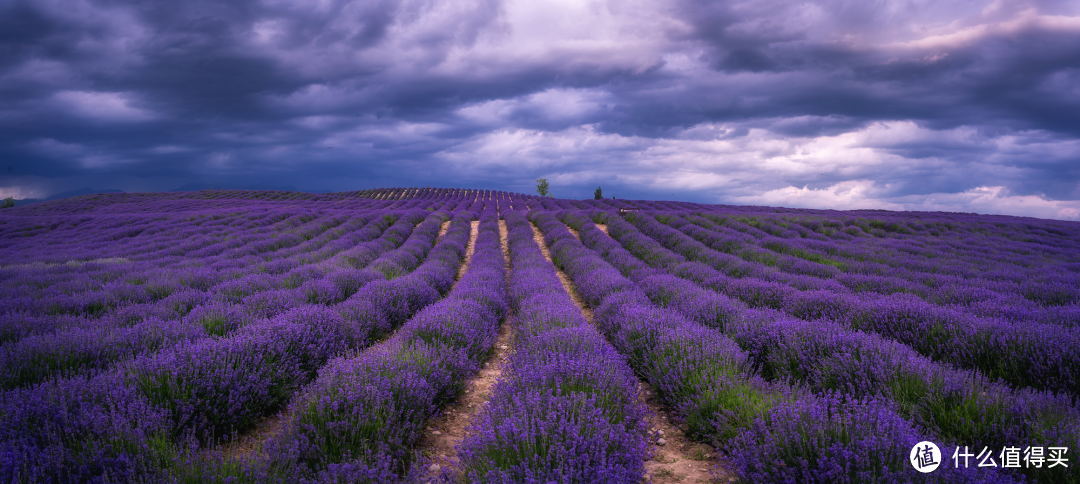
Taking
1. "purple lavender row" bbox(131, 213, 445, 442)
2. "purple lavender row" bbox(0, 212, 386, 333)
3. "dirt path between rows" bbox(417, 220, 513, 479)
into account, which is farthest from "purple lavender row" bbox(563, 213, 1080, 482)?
"purple lavender row" bbox(0, 212, 386, 333)

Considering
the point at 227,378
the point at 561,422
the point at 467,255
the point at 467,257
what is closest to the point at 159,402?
the point at 227,378

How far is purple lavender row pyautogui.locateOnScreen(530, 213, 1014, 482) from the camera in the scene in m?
1.85

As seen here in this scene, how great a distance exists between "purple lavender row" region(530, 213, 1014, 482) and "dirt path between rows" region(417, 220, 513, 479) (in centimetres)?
135

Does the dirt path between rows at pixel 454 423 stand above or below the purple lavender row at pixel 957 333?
below

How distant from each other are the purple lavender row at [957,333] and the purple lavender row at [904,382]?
0.75ft

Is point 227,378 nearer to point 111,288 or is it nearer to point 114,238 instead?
point 111,288

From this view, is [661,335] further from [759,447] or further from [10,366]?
[10,366]

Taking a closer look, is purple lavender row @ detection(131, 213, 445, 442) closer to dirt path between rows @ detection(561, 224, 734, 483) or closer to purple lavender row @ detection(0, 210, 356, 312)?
dirt path between rows @ detection(561, 224, 734, 483)

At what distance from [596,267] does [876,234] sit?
12715 millimetres

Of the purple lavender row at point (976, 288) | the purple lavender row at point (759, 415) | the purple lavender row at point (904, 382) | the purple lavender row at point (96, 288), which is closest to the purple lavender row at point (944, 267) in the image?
the purple lavender row at point (976, 288)

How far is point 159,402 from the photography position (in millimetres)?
2602

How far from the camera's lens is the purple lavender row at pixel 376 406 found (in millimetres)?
2045

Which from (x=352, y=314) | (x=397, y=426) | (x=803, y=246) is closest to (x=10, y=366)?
(x=352, y=314)

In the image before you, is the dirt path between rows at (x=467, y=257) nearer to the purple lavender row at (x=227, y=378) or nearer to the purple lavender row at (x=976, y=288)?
the purple lavender row at (x=227, y=378)
